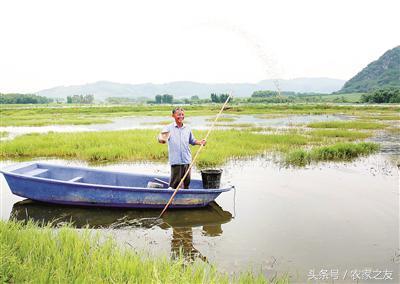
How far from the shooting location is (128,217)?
6.77m

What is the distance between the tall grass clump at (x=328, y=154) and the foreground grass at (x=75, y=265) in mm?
8244

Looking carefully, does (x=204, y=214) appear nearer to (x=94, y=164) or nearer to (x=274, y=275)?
(x=274, y=275)

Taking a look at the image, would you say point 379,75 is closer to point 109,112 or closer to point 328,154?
point 109,112

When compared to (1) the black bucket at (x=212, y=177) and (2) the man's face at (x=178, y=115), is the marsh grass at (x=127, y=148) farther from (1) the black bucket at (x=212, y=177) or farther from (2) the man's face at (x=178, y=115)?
(2) the man's face at (x=178, y=115)

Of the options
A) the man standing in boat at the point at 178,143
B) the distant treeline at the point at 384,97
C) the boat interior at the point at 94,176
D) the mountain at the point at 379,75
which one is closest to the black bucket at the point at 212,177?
the man standing in boat at the point at 178,143

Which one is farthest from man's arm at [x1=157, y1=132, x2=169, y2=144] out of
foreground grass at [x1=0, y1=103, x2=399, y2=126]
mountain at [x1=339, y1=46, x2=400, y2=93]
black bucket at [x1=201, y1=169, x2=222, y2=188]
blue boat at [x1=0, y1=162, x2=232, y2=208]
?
mountain at [x1=339, y1=46, x2=400, y2=93]

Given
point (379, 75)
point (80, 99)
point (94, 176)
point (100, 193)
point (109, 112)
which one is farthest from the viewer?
point (80, 99)

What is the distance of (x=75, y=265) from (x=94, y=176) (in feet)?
15.1

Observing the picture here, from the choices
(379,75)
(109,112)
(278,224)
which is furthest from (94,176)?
(379,75)

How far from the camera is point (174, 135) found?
6.73 meters

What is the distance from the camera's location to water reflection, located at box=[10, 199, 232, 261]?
6215mm

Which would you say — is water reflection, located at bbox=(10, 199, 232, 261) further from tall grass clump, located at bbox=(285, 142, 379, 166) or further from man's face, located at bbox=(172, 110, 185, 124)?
tall grass clump, located at bbox=(285, 142, 379, 166)

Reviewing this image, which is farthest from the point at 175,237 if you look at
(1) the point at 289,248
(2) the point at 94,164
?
(2) the point at 94,164

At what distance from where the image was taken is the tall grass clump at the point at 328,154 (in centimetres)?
1179
